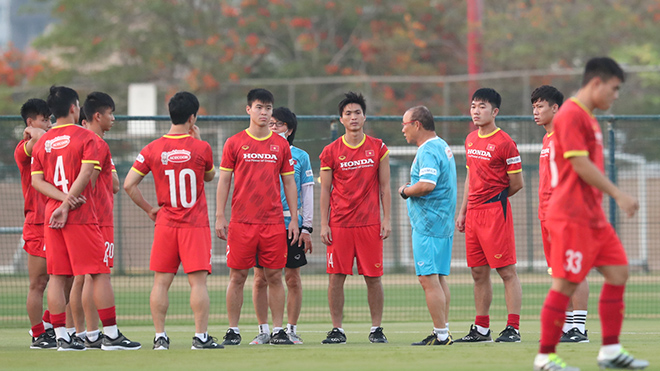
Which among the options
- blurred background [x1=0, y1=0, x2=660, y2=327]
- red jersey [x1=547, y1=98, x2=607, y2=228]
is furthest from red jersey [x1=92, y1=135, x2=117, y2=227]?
blurred background [x1=0, y1=0, x2=660, y2=327]

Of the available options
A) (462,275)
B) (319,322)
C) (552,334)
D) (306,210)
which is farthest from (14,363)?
(462,275)

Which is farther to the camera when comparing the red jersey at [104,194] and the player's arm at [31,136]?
the player's arm at [31,136]

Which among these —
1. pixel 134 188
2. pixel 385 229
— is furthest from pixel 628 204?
pixel 134 188

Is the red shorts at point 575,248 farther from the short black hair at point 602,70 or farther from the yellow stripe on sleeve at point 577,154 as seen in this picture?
the short black hair at point 602,70

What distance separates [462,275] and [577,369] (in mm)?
11619

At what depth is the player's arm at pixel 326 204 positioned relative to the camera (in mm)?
8438

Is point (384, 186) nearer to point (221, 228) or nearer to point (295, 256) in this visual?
point (295, 256)

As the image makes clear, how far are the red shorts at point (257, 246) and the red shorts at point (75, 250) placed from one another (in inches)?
47.7

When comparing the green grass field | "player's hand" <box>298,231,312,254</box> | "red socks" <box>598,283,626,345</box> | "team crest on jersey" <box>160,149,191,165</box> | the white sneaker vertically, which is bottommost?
the white sneaker

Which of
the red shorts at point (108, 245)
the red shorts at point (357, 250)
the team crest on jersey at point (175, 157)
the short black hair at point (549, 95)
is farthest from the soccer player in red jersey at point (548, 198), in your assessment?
the red shorts at point (108, 245)

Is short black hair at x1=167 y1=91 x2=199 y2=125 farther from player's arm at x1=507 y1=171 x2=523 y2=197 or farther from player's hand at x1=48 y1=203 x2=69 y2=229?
player's arm at x1=507 y1=171 x2=523 y2=197

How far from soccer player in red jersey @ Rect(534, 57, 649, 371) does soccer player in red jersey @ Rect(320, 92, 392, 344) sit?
2770 millimetres

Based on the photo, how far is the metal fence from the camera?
13150mm

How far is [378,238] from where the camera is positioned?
27.7 feet
